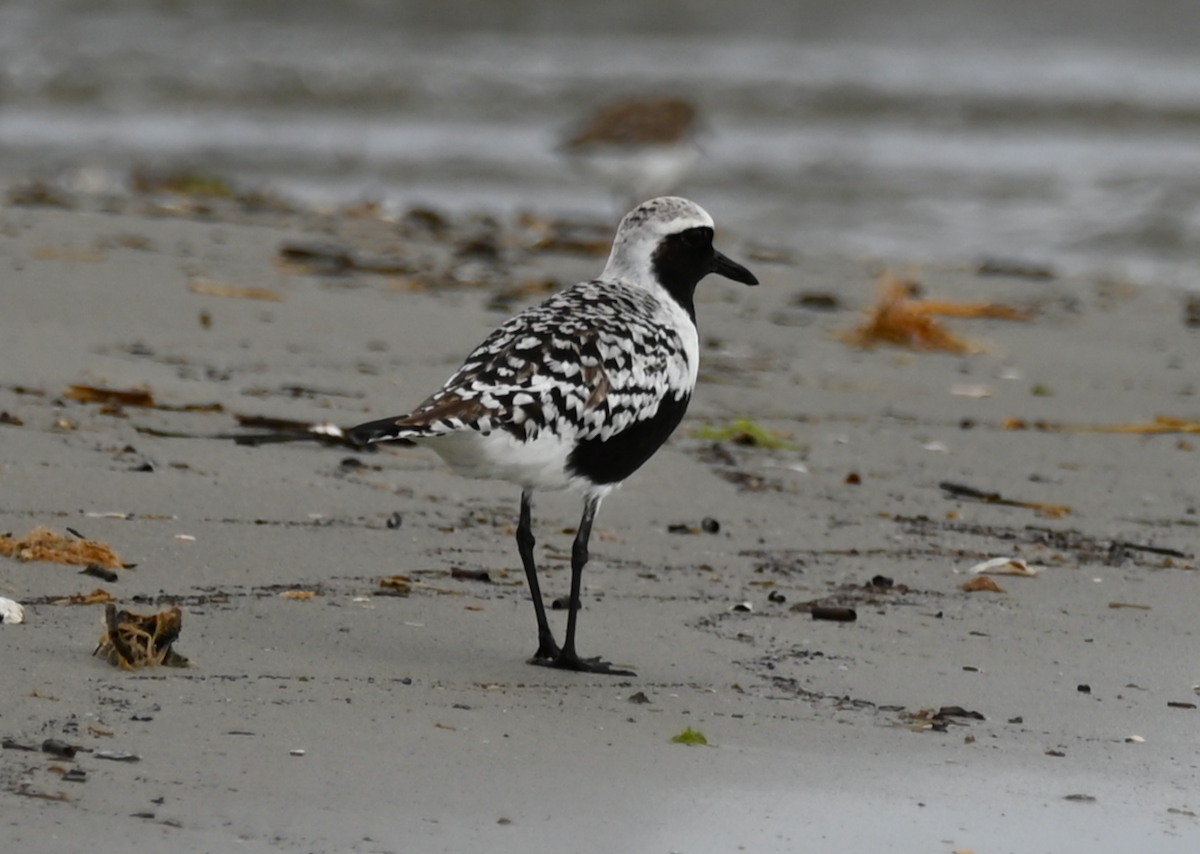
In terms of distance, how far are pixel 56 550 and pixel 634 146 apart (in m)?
8.67

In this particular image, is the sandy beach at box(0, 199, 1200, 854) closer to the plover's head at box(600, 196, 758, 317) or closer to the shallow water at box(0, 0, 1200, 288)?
the plover's head at box(600, 196, 758, 317)

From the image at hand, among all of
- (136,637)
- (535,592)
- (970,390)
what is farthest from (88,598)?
(970,390)

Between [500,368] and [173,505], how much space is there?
1.27m

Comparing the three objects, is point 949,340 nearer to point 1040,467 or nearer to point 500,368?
point 1040,467

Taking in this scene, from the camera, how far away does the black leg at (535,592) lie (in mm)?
4059

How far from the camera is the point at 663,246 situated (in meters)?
4.73

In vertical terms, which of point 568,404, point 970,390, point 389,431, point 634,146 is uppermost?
point 634,146

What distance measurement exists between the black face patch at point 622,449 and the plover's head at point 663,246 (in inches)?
17.7

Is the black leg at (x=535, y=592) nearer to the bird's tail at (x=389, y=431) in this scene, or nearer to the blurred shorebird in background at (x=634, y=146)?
the bird's tail at (x=389, y=431)

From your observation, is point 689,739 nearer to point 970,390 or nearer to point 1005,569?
point 1005,569

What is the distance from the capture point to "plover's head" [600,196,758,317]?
4719mm

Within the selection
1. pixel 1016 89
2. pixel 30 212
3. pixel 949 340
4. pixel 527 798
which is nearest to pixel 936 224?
pixel 949 340

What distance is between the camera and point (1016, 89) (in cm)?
2250

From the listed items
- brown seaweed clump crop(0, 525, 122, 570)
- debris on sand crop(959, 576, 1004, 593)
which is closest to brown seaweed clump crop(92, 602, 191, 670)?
brown seaweed clump crop(0, 525, 122, 570)
